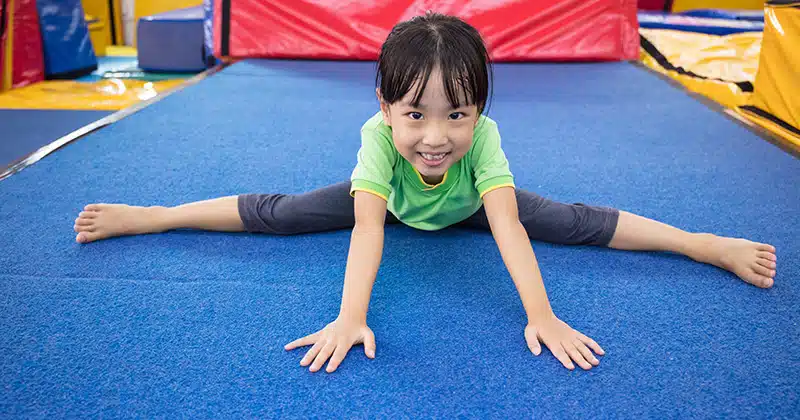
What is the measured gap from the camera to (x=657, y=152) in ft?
6.84

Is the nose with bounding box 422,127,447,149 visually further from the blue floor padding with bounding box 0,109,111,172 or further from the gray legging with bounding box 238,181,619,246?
the blue floor padding with bounding box 0,109,111,172

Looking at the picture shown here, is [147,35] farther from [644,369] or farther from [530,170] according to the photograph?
[644,369]

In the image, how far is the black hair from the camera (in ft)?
3.27

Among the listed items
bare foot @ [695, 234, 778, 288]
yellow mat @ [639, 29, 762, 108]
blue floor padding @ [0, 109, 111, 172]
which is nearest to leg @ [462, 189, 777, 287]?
bare foot @ [695, 234, 778, 288]

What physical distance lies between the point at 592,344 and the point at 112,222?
1131mm

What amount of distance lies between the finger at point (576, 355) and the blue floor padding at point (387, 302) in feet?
0.08

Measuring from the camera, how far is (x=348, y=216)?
4.70ft

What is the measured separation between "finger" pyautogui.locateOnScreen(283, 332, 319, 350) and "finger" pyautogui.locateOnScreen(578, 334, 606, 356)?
0.48 metres

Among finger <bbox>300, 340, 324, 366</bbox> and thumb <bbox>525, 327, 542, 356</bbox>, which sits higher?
thumb <bbox>525, 327, 542, 356</bbox>

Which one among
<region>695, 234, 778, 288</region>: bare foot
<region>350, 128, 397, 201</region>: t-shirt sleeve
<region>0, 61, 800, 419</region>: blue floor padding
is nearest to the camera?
<region>0, 61, 800, 419</region>: blue floor padding

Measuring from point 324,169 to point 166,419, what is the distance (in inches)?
44.7

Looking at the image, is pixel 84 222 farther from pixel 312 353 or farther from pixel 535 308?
pixel 535 308

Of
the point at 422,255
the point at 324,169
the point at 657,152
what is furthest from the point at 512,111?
the point at 422,255

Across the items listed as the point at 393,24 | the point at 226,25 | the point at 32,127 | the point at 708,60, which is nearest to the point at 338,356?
the point at 32,127
